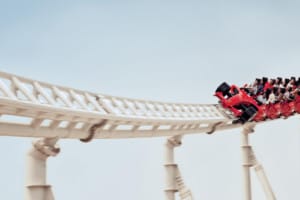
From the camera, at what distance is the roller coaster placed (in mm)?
9688

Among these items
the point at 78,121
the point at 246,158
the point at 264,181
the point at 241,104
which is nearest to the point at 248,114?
the point at 241,104

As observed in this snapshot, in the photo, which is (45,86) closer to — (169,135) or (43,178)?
(43,178)

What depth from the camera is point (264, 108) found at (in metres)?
25.0

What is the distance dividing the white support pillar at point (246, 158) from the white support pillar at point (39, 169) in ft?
46.2

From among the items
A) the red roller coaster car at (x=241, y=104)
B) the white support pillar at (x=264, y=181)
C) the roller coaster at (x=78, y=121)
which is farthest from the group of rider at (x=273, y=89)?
the roller coaster at (x=78, y=121)

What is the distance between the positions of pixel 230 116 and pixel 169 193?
219 inches

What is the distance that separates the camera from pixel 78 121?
11570 mm

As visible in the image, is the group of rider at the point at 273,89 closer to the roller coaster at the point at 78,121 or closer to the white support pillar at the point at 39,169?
the roller coaster at the point at 78,121

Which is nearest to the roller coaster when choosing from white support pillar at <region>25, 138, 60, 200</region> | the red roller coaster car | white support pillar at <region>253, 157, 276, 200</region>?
white support pillar at <region>25, 138, 60, 200</region>

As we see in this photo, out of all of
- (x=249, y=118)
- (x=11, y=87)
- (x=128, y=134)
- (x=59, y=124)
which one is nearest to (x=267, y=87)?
(x=249, y=118)

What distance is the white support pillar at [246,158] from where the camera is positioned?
23.7 meters

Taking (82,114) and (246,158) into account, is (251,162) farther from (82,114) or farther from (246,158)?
(82,114)

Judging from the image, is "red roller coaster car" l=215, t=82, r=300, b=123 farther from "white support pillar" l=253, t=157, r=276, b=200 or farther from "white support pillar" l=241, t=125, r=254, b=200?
"white support pillar" l=253, t=157, r=276, b=200

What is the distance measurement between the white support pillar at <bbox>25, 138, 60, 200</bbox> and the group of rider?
1455cm
